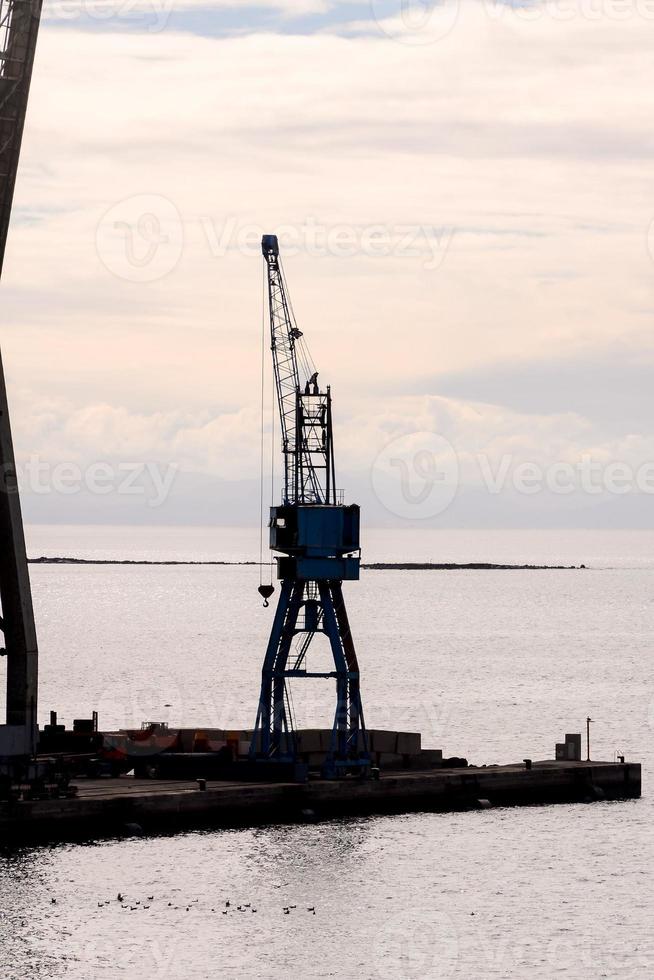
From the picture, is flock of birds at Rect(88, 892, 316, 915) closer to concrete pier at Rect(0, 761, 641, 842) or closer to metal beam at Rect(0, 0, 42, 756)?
concrete pier at Rect(0, 761, 641, 842)

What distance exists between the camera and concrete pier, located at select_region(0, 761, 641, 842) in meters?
79.9

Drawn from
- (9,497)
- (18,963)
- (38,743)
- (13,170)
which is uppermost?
(13,170)

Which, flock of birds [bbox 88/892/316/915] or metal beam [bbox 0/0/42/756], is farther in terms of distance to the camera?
metal beam [bbox 0/0/42/756]

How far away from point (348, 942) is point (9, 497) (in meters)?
28.3

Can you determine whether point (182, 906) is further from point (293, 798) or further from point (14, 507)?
point (14, 507)

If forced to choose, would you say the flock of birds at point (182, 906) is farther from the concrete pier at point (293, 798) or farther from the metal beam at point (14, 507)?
the metal beam at point (14, 507)

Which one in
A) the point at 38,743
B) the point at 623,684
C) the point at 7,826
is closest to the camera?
the point at 7,826

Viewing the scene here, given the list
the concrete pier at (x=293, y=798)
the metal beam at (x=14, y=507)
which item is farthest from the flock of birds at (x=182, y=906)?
the metal beam at (x=14, y=507)

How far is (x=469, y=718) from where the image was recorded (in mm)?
154250

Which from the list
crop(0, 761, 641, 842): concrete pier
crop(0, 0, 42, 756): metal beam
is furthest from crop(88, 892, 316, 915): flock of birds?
crop(0, 0, 42, 756): metal beam

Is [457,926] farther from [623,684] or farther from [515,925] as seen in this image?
[623,684]

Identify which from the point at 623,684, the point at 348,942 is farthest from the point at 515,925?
the point at 623,684

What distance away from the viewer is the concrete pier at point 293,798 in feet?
262

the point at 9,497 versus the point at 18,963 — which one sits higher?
the point at 9,497
